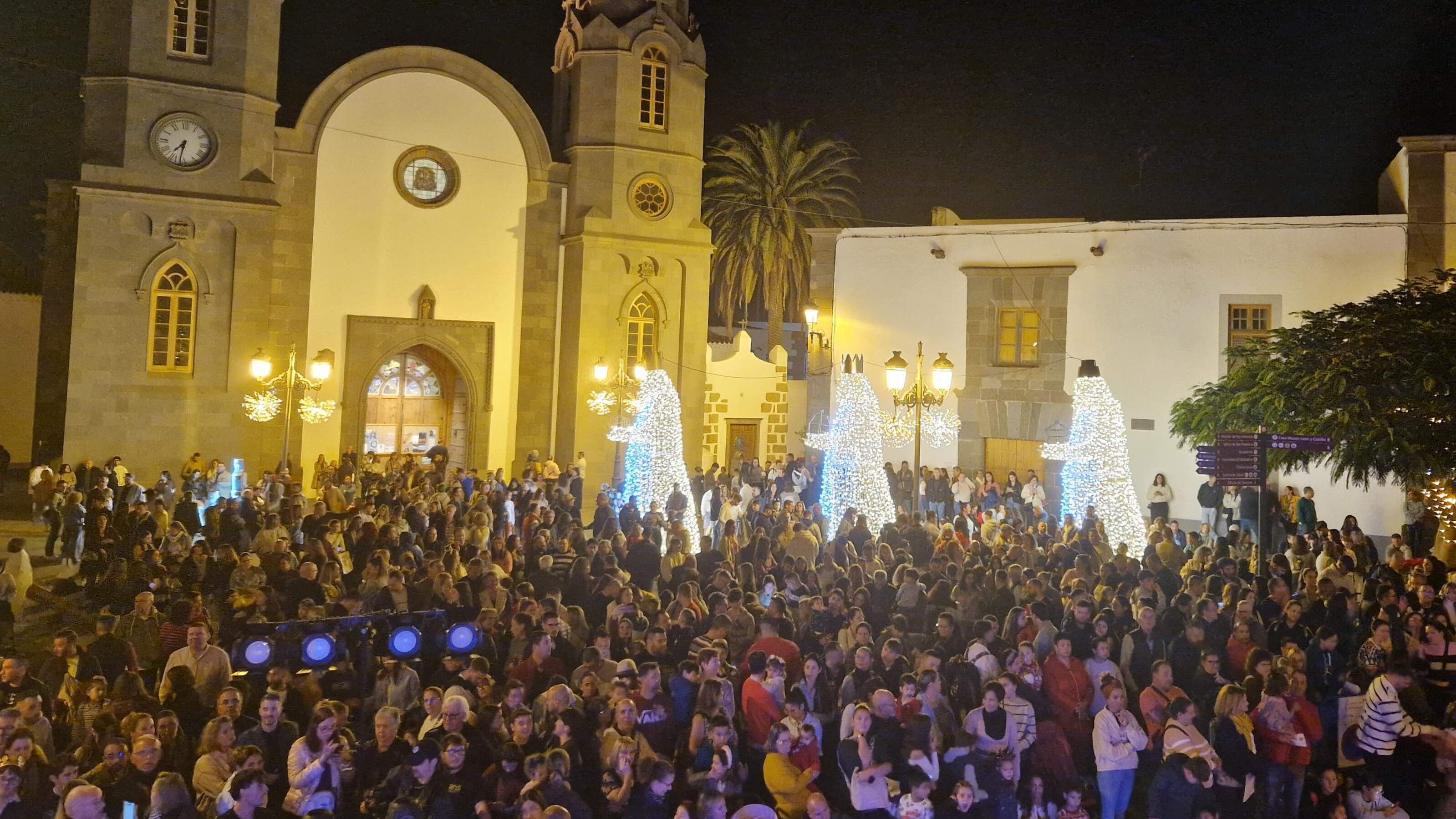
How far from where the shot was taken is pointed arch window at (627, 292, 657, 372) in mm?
27516

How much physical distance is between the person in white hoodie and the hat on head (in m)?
4.53

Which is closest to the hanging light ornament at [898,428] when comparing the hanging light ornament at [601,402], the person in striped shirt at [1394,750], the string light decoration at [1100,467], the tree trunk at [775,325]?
the string light decoration at [1100,467]

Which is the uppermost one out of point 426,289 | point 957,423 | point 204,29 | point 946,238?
point 204,29

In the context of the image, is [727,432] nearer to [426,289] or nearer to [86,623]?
[426,289]

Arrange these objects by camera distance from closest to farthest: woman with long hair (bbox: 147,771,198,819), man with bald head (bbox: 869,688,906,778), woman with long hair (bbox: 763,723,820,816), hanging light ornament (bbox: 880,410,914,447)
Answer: woman with long hair (bbox: 147,771,198,819)
woman with long hair (bbox: 763,723,820,816)
man with bald head (bbox: 869,688,906,778)
hanging light ornament (bbox: 880,410,914,447)

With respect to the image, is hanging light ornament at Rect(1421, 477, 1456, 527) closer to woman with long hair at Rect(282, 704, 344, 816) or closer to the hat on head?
the hat on head

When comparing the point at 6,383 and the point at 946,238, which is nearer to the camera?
the point at 946,238

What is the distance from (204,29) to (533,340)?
9.51 m

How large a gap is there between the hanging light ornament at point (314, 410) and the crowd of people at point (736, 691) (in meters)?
9.62

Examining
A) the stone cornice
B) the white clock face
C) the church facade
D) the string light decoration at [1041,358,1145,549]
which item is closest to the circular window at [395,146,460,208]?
the church facade

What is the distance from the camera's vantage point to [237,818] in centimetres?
649

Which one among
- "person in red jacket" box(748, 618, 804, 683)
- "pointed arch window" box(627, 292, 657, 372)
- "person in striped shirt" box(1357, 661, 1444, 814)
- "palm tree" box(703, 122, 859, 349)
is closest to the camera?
"person in striped shirt" box(1357, 661, 1444, 814)

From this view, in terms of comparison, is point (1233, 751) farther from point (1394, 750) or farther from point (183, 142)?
point (183, 142)

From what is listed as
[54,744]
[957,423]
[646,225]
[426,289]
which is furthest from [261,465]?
[54,744]
